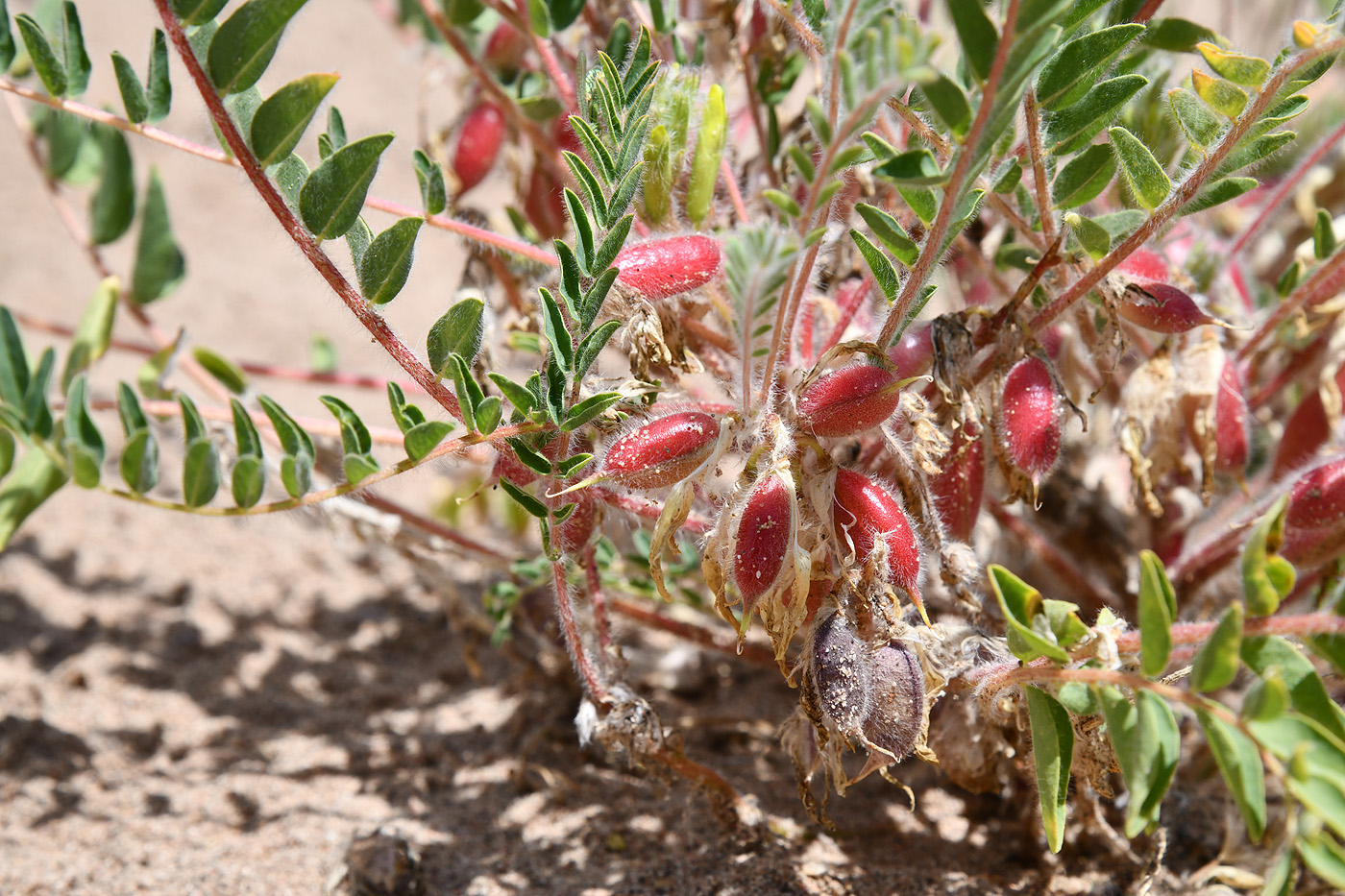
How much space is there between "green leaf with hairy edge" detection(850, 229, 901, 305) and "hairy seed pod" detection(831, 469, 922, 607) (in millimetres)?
223

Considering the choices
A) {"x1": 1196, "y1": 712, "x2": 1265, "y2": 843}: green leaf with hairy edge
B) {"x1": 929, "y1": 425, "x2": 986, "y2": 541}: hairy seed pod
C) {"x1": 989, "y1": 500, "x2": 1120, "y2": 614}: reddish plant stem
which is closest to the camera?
{"x1": 1196, "y1": 712, "x2": 1265, "y2": 843}: green leaf with hairy edge

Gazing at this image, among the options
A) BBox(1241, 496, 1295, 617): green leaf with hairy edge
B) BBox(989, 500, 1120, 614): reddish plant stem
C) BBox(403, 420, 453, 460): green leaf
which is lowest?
BBox(989, 500, 1120, 614): reddish plant stem

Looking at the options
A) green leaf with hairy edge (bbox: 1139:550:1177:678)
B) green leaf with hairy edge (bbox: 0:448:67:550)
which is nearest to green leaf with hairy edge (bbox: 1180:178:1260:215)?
green leaf with hairy edge (bbox: 1139:550:1177:678)

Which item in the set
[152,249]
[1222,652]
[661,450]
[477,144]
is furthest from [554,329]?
[152,249]

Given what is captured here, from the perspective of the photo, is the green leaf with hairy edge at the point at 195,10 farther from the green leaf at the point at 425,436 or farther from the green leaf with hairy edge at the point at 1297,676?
the green leaf with hairy edge at the point at 1297,676

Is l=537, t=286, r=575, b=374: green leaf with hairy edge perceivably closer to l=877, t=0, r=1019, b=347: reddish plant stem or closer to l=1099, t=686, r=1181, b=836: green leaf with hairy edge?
l=877, t=0, r=1019, b=347: reddish plant stem

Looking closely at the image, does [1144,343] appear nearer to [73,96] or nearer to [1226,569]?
[1226,569]

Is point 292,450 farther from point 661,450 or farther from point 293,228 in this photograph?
point 661,450

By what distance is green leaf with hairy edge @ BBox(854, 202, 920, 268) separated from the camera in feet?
3.71

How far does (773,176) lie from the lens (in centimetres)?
166

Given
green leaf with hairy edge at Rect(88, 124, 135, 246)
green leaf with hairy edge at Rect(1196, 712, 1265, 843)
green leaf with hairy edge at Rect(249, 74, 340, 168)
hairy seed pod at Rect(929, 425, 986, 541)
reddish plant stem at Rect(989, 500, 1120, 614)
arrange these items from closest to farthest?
green leaf with hairy edge at Rect(1196, 712, 1265, 843) < green leaf with hairy edge at Rect(249, 74, 340, 168) < hairy seed pod at Rect(929, 425, 986, 541) < reddish plant stem at Rect(989, 500, 1120, 614) < green leaf with hairy edge at Rect(88, 124, 135, 246)

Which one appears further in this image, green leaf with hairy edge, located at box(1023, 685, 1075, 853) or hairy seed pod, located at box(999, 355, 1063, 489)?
hairy seed pod, located at box(999, 355, 1063, 489)

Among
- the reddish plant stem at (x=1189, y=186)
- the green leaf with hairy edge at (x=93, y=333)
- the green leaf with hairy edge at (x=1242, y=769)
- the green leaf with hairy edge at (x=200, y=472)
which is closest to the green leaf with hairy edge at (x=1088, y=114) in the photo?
the reddish plant stem at (x=1189, y=186)

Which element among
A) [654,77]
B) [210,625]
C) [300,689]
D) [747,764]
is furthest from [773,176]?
[210,625]
